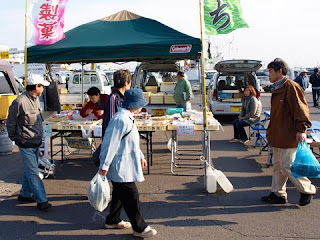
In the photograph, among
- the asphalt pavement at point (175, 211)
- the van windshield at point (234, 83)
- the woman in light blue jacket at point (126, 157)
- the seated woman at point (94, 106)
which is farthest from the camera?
the van windshield at point (234, 83)

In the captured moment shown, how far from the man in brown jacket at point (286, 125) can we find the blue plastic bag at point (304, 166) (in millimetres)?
84

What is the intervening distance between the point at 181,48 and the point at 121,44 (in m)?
1.05

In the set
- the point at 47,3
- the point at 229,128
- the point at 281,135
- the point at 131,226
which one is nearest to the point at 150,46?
the point at 47,3

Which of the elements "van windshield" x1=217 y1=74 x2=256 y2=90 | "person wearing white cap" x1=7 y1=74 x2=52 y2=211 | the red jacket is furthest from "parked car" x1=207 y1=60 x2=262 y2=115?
"person wearing white cap" x1=7 y1=74 x2=52 y2=211

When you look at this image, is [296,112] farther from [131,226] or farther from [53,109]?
[53,109]

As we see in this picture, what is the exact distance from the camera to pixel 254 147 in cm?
906

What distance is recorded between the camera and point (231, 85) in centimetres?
1349

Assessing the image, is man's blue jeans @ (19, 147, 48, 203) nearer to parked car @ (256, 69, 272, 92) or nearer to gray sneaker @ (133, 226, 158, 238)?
gray sneaker @ (133, 226, 158, 238)

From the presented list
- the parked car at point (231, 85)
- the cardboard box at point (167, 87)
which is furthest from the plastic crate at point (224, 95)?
the cardboard box at point (167, 87)

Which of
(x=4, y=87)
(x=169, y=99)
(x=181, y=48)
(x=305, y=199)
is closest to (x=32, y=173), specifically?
(x=181, y=48)

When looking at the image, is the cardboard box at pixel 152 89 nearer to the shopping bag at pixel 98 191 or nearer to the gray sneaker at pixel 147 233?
the shopping bag at pixel 98 191

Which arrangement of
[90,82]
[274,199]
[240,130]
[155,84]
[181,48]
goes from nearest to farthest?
[274,199]
[181,48]
[240,130]
[155,84]
[90,82]

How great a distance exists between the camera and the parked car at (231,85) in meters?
11.8

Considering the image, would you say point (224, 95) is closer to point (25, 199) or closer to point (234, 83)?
point (234, 83)
